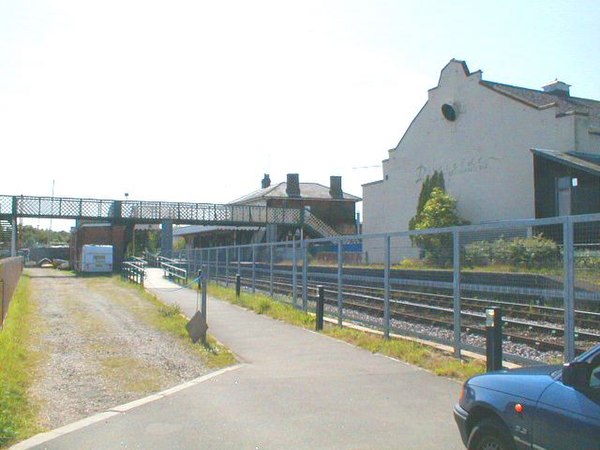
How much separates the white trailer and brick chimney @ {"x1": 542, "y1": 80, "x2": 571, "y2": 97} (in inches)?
Result: 1240

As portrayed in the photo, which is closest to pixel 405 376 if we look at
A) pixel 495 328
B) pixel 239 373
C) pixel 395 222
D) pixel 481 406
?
pixel 495 328

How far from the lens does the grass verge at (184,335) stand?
10914 millimetres

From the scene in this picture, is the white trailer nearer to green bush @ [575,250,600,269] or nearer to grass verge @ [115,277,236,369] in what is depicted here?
grass verge @ [115,277,236,369]

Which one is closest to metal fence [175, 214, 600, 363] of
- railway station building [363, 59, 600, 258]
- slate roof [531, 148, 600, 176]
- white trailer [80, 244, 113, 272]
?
slate roof [531, 148, 600, 176]

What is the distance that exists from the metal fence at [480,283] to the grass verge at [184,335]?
121 inches

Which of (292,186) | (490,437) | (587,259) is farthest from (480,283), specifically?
(292,186)

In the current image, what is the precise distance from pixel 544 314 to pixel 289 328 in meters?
7.24

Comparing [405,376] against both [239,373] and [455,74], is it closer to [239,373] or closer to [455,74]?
[239,373]

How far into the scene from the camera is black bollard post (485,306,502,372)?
846 centimetres

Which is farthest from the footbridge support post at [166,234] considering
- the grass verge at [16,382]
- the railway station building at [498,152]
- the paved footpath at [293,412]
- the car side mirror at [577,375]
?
the car side mirror at [577,375]

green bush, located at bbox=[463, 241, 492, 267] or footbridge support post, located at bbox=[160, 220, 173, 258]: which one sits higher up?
footbridge support post, located at bbox=[160, 220, 173, 258]

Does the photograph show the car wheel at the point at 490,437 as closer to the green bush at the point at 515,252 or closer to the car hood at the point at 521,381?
the car hood at the point at 521,381

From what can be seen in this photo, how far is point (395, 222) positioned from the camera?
40938 mm

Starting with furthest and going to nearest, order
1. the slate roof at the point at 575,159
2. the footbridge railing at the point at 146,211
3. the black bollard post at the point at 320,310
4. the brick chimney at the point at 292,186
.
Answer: the brick chimney at the point at 292,186, the footbridge railing at the point at 146,211, the slate roof at the point at 575,159, the black bollard post at the point at 320,310
